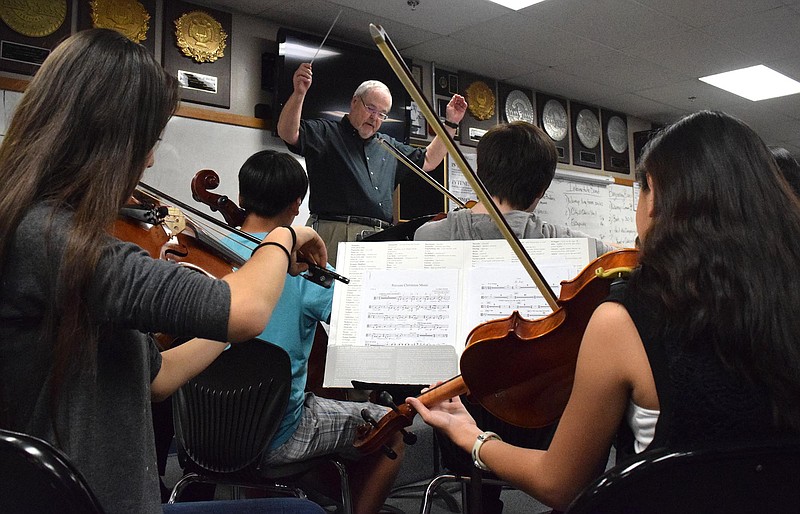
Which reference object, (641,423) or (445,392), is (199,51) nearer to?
(445,392)

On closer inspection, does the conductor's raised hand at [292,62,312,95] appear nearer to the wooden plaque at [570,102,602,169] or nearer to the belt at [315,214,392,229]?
the belt at [315,214,392,229]

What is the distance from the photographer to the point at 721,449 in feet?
1.88

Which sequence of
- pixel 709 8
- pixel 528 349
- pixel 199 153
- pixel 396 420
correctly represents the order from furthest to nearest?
pixel 709 8 < pixel 199 153 < pixel 396 420 < pixel 528 349

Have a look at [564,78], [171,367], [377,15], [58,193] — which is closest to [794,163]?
[171,367]

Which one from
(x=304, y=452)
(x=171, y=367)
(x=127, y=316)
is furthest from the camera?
(x=304, y=452)

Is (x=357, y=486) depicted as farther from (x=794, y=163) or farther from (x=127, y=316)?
(x=794, y=163)

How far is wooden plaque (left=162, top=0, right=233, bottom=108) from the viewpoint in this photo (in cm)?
371

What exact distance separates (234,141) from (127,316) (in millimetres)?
3334

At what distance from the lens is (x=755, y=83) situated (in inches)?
217

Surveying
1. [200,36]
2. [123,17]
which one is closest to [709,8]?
[200,36]

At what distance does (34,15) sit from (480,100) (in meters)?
3.08

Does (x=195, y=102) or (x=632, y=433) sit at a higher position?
(x=195, y=102)

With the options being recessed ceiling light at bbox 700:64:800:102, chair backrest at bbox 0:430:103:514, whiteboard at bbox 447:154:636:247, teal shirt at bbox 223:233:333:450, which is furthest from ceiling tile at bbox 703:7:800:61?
chair backrest at bbox 0:430:103:514

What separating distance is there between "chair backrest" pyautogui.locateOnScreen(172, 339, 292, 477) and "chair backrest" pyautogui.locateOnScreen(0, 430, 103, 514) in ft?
2.65
